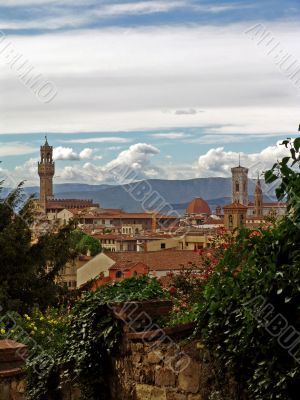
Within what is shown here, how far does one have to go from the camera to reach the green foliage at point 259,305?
14.9 ft

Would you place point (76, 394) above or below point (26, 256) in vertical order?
below

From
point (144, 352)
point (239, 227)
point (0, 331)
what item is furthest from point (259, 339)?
point (0, 331)

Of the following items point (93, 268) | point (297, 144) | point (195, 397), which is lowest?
point (195, 397)

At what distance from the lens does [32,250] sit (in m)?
22.6

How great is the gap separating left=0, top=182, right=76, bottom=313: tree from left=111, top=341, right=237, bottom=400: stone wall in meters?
12.7

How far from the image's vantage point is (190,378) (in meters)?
5.42

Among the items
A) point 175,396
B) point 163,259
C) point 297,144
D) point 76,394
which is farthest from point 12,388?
point 163,259

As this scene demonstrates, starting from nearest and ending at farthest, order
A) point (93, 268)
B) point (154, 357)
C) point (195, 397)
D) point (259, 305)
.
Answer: point (259, 305)
point (195, 397)
point (154, 357)
point (93, 268)

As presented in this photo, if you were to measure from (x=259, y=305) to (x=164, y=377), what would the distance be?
1.32 meters

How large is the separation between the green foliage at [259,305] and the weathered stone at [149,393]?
778 mm

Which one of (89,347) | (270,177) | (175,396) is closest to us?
(270,177)

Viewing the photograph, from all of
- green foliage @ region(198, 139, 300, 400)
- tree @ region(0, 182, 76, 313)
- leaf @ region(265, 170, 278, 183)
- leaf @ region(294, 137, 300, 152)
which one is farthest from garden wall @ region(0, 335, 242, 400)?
tree @ region(0, 182, 76, 313)

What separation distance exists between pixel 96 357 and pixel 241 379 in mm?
1868

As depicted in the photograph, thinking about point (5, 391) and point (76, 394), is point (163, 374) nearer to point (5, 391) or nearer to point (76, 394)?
point (76, 394)
